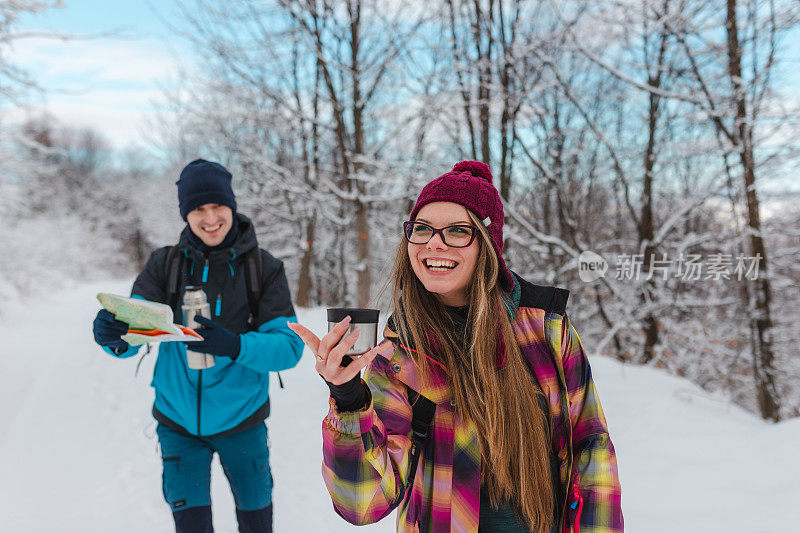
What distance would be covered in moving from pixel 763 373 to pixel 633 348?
2.85 metres

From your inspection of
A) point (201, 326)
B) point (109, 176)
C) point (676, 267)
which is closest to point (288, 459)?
point (201, 326)

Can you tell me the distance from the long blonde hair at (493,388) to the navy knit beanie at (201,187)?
4.26 feet

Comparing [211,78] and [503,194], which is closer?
[503,194]

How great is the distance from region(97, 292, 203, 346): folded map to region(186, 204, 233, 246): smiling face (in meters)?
0.50

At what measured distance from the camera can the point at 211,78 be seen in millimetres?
9883

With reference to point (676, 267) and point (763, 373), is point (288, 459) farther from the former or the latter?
point (763, 373)

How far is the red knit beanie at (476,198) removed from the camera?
149cm

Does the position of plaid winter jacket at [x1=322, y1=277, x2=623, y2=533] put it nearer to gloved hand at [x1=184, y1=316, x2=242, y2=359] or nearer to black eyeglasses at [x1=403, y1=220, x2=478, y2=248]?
black eyeglasses at [x1=403, y1=220, x2=478, y2=248]

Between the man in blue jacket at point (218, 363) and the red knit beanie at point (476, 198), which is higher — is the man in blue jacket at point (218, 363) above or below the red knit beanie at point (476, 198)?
below

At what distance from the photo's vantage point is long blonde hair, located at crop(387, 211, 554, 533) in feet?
4.49

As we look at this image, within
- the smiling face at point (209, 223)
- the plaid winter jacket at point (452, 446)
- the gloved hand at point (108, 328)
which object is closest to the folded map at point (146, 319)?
the gloved hand at point (108, 328)

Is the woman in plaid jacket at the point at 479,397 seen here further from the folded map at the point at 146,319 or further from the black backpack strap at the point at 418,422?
the folded map at the point at 146,319

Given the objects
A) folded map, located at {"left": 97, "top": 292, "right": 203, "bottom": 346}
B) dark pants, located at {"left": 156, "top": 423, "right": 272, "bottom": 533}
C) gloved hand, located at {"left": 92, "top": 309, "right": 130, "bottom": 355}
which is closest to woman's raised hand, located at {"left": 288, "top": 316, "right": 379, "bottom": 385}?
folded map, located at {"left": 97, "top": 292, "right": 203, "bottom": 346}

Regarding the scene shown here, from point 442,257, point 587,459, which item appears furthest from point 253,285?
point 587,459
